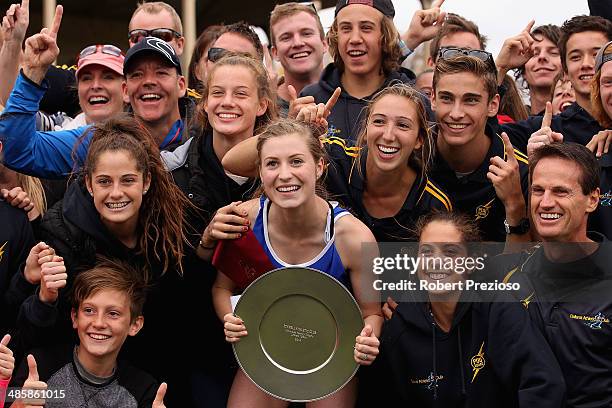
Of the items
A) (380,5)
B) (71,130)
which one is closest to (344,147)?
(380,5)

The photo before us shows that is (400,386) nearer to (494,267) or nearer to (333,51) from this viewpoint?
(494,267)

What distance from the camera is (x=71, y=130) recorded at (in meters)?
5.60

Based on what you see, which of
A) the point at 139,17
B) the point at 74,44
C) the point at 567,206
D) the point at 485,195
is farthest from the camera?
the point at 74,44

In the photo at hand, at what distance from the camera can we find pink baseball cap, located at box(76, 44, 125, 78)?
20.3ft

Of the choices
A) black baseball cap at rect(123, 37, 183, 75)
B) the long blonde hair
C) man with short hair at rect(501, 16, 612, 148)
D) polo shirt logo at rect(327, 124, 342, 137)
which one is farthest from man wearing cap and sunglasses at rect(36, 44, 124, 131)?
man with short hair at rect(501, 16, 612, 148)

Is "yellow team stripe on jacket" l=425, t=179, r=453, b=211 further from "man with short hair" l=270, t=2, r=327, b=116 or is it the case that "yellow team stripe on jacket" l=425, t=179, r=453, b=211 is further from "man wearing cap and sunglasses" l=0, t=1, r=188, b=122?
"man wearing cap and sunglasses" l=0, t=1, r=188, b=122

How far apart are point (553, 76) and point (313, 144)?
111 inches

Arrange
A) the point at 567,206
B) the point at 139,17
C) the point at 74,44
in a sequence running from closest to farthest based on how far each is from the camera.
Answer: the point at 567,206
the point at 139,17
the point at 74,44

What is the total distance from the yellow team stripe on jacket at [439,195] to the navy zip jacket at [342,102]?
2.40 feet

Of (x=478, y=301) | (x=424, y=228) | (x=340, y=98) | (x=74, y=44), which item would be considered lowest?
(x=478, y=301)

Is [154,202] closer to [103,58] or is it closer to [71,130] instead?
[71,130]

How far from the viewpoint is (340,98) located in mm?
6078

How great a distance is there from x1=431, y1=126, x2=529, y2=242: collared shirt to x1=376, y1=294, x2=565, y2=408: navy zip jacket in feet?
2.11

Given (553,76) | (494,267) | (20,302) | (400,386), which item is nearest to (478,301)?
(494,267)
